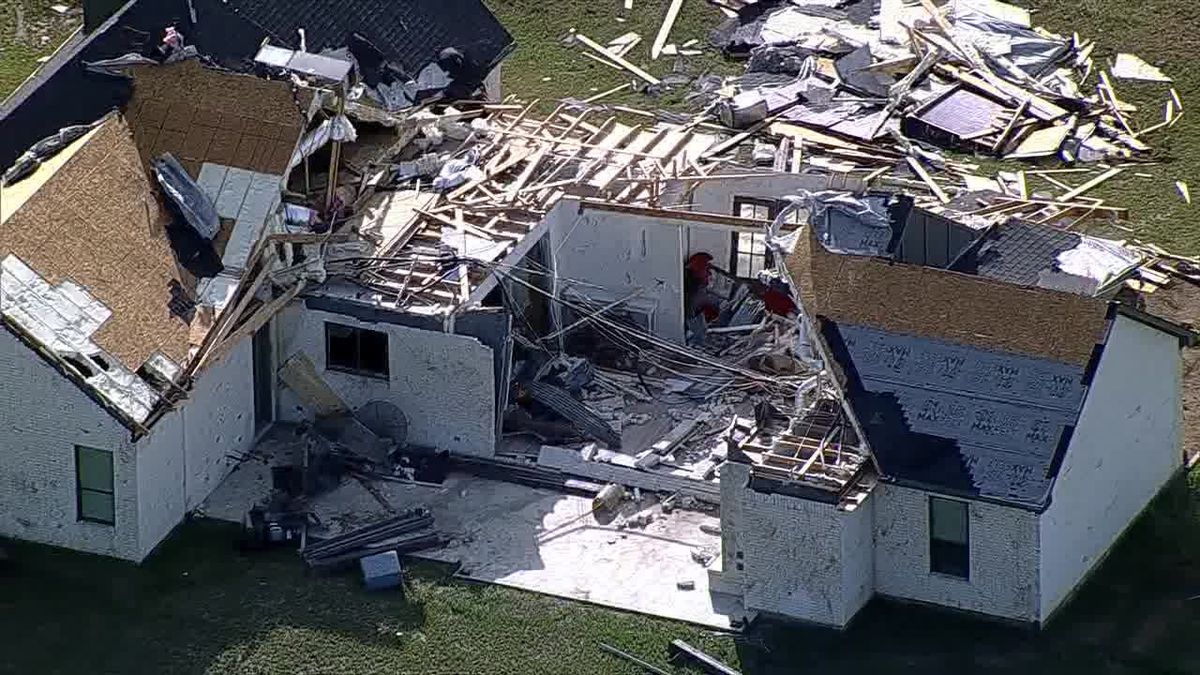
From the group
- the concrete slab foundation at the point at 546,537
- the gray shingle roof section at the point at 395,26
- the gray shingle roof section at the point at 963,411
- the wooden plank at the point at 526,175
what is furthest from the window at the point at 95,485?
the gray shingle roof section at the point at 963,411

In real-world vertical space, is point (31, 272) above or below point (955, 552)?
above

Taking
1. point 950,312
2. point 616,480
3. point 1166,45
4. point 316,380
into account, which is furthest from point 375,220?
point 1166,45

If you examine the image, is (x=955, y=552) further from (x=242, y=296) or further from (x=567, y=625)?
(x=242, y=296)

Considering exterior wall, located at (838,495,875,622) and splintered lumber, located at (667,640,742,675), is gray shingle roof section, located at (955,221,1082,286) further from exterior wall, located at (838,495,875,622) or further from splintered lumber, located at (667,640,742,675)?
splintered lumber, located at (667,640,742,675)

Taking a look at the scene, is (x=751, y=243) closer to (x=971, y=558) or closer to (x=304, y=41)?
(x=304, y=41)

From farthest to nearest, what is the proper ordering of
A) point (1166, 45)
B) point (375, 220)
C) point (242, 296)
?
point (1166, 45), point (375, 220), point (242, 296)

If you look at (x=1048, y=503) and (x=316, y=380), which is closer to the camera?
(x=1048, y=503)

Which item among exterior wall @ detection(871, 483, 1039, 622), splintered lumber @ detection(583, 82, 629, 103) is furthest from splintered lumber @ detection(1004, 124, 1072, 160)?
exterior wall @ detection(871, 483, 1039, 622)
